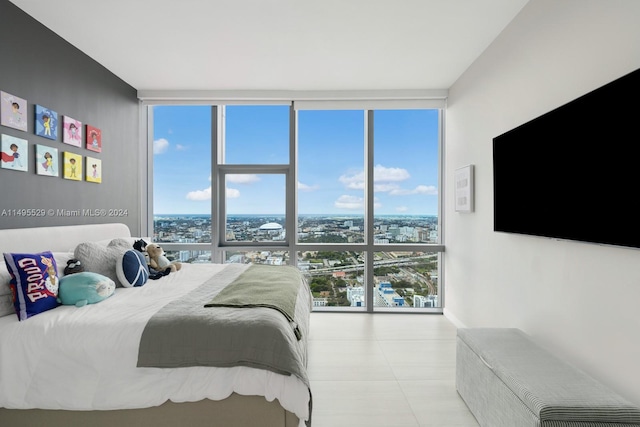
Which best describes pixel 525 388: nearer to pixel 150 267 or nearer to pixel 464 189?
pixel 464 189

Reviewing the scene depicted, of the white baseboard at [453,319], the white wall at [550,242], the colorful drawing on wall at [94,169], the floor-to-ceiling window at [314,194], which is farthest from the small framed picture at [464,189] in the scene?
the colorful drawing on wall at [94,169]

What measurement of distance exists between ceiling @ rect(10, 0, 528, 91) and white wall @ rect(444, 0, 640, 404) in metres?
0.40

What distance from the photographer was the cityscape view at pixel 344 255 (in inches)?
172

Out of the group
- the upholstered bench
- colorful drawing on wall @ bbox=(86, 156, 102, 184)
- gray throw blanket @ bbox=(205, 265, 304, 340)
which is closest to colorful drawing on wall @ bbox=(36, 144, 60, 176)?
colorful drawing on wall @ bbox=(86, 156, 102, 184)

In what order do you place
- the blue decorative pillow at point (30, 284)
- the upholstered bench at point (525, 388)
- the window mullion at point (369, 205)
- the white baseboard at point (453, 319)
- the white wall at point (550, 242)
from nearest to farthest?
the upholstered bench at point (525, 388) → the white wall at point (550, 242) → the blue decorative pillow at point (30, 284) → the white baseboard at point (453, 319) → the window mullion at point (369, 205)

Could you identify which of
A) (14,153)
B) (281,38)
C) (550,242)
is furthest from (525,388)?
(14,153)

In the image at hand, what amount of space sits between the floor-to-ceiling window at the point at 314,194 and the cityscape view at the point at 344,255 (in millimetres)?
13

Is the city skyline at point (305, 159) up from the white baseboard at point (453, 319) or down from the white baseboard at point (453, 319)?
up

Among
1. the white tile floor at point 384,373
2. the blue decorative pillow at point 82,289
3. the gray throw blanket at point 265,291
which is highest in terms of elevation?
the blue decorative pillow at point 82,289

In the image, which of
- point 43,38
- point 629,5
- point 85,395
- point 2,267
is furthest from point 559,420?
point 43,38

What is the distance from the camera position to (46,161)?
9.21 feet

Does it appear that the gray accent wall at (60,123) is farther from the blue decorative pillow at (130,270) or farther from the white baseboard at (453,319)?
the white baseboard at (453,319)

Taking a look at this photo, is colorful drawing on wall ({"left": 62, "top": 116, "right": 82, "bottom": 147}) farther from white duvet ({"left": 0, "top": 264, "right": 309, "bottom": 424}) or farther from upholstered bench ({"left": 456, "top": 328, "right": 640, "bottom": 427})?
upholstered bench ({"left": 456, "top": 328, "right": 640, "bottom": 427})

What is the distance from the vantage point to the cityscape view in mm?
4367
